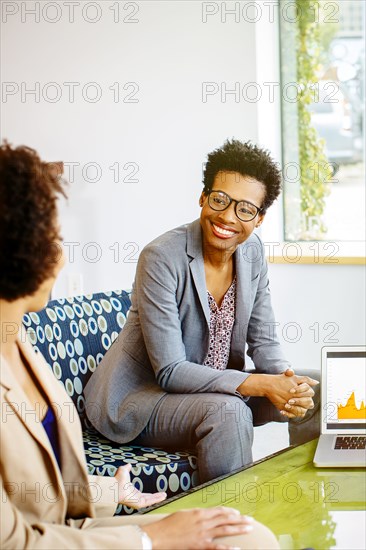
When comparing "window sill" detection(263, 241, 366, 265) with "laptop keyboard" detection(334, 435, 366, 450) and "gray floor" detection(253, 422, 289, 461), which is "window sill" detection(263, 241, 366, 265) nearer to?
"gray floor" detection(253, 422, 289, 461)

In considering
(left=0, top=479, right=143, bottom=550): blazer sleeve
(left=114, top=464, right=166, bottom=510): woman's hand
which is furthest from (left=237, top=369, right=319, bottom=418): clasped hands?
(left=0, top=479, right=143, bottom=550): blazer sleeve

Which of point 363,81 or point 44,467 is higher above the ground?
point 363,81

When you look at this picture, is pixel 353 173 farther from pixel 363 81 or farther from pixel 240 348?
pixel 240 348

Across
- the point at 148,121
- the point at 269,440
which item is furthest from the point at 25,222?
the point at 148,121

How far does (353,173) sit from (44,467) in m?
3.12

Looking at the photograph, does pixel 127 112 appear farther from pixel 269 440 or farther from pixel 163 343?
pixel 163 343

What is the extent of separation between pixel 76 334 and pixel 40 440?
1260 millimetres

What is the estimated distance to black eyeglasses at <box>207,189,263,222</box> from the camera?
96.2 inches

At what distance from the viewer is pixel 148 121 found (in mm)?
3986

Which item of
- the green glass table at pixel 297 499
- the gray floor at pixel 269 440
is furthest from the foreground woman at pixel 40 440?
the gray floor at pixel 269 440

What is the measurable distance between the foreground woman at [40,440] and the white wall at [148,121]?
2588 mm

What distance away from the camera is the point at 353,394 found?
2291 millimetres

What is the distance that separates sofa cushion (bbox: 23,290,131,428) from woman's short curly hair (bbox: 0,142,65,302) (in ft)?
3.71

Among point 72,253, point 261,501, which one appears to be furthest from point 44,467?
point 72,253
